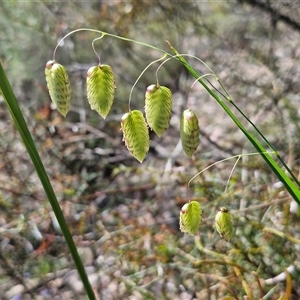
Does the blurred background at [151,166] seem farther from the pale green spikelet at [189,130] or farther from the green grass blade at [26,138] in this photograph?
the green grass blade at [26,138]

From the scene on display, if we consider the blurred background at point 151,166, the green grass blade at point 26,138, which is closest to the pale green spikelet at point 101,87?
the green grass blade at point 26,138

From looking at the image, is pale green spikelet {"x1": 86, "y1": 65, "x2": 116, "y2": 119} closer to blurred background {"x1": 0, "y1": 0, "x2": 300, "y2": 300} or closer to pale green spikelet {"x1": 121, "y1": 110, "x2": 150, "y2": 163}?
pale green spikelet {"x1": 121, "y1": 110, "x2": 150, "y2": 163}

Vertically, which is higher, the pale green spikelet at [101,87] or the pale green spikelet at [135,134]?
the pale green spikelet at [101,87]

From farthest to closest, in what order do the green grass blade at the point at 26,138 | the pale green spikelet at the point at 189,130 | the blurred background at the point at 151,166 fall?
the blurred background at the point at 151,166 → the pale green spikelet at the point at 189,130 → the green grass blade at the point at 26,138

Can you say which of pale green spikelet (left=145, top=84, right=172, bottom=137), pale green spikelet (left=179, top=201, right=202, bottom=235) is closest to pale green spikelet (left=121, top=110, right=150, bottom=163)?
pale green spikelet (left=145, top=84, right=172, bottom=137)

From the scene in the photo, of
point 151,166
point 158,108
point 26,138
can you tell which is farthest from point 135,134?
point 151,166

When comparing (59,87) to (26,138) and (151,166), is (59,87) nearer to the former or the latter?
(26,138)

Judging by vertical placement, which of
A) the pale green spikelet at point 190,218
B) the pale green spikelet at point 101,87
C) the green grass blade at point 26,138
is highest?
the pale green spikelet at point 101,87
